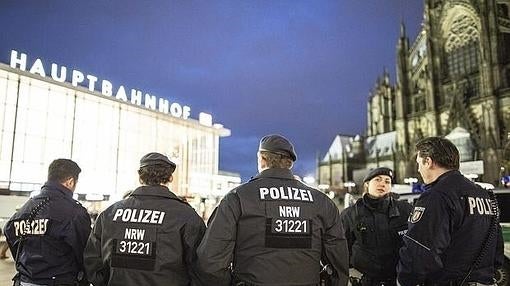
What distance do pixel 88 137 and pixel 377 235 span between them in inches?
1230

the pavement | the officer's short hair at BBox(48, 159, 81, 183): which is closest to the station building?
the pavement

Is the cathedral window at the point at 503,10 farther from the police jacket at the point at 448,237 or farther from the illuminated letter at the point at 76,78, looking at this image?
the police jacket at the point at 448,237

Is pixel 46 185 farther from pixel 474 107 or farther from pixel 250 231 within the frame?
pixel 474 107

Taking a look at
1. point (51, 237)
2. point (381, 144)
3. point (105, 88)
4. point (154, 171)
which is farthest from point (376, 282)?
point (381, 144)

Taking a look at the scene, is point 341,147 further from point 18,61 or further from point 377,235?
point 377,235

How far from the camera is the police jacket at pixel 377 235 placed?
434 centimetres

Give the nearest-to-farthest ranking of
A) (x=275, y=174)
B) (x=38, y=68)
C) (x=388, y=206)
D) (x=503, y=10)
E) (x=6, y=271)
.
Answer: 1. (x=275, y=174)
2. (x=388, y=206)
3. (x=6, y=271)
4. (x=38, y=68)
5. (x=503, y=10)

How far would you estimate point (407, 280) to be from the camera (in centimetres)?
335

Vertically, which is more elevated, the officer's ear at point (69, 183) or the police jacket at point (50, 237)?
the officer's ear at point (69, 183)

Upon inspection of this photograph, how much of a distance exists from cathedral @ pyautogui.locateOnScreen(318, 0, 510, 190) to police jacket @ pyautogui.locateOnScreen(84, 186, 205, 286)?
34.4 meters

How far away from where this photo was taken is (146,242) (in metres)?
3.38

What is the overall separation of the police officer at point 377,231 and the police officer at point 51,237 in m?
2.93

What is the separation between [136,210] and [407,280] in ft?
7.86

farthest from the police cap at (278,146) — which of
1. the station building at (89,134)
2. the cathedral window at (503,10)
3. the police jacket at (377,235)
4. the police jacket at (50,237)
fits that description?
the cathedral window at (503,10)
